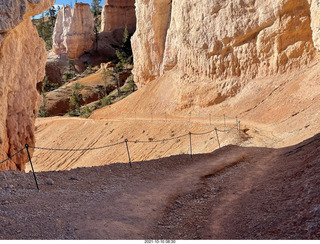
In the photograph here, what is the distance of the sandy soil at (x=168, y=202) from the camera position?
5.09 m

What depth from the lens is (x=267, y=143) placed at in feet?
45.7

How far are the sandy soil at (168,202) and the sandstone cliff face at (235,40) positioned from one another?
1410 cm

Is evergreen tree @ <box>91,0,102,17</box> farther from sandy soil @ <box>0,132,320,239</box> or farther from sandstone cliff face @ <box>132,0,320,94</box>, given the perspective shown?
sandy soil @ <box>0,132,320,239</box>

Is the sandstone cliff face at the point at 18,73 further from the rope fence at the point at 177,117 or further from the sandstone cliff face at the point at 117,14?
the sandstone cliff face at the point at 117,14

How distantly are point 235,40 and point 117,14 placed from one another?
158 ft

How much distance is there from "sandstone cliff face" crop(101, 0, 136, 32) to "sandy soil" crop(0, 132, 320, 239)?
61739 millimetres

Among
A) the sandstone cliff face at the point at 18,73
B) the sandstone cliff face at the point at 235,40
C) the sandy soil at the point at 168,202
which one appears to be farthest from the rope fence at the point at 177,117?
the sandstone cliff face at the point at 18,73

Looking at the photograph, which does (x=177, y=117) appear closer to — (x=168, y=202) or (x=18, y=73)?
(x=18, y=73)

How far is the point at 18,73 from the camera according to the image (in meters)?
12.8

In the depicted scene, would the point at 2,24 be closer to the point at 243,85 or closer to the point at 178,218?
the point at 178,218

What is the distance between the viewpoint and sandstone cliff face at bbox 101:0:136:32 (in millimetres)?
65231

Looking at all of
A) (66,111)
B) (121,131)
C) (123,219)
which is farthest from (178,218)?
(66,111)

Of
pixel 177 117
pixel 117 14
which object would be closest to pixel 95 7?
pixel 117 14

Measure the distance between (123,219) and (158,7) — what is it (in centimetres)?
3300
